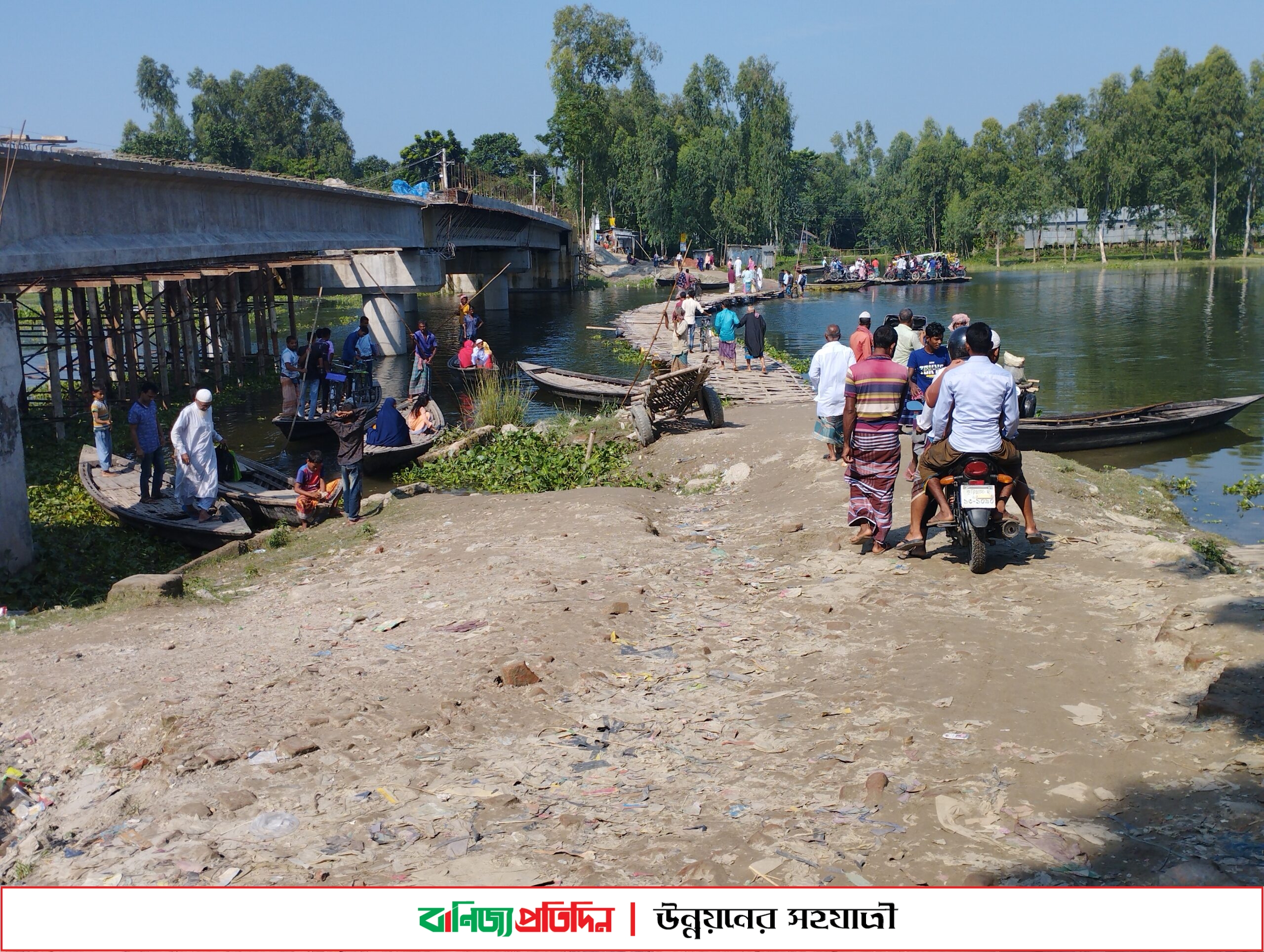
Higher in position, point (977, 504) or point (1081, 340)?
point (1081, 340)

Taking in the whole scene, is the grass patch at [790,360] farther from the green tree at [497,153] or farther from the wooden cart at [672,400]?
the green tree at [497,153]

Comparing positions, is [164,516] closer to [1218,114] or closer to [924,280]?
[924,280]

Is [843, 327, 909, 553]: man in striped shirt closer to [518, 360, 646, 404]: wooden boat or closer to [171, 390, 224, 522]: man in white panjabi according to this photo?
[171, 390, 224, 522]: man in white panjabi

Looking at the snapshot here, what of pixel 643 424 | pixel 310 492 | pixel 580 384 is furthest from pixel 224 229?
pixel 643 424

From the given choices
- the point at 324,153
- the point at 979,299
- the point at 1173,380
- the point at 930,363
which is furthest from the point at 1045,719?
the point at 324,153

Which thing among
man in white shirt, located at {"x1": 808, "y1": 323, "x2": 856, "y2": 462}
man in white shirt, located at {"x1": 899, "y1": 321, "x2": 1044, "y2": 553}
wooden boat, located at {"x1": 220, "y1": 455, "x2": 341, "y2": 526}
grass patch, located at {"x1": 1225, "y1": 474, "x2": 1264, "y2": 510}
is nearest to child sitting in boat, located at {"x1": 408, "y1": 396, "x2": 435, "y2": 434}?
wooden boat, located at {"x1": 220, "y1": 455, "x2": 341, "y2": 526}

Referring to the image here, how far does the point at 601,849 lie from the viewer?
4.22 metres

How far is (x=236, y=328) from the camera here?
1062 inches

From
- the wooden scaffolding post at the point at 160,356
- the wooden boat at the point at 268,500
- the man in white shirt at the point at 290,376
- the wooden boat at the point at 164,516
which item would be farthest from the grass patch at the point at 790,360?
the wooden boat at the point at 164,516

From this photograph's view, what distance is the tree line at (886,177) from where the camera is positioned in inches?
2709

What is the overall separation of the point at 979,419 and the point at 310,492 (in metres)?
8.51

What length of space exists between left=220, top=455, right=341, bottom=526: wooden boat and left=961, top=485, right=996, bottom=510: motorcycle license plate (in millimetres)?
8313

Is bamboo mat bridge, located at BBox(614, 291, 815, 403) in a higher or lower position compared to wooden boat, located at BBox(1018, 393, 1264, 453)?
higher

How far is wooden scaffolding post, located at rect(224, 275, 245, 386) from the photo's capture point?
26.1 meters
